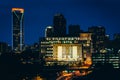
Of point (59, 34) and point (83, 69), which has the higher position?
point (59, 34)

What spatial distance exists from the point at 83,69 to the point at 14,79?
54672 millimetres

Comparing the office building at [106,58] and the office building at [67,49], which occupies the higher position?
the office building at [67,49]

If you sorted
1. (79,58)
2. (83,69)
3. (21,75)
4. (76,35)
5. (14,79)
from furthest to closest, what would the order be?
(76,35), (79,58), (83,69), (21,75), (14,79)

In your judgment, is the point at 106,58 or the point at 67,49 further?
the point at 67,49

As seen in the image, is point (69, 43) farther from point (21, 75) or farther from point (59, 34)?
point (21, 75)

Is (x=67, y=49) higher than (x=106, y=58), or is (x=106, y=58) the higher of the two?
(x=67, y=49)

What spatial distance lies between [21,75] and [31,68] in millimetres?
15707

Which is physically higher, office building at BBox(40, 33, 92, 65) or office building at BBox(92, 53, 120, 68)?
office building at BBox(40, 33, 92, 65)

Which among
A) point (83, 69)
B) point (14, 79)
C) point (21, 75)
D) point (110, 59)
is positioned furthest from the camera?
point (110, 59)

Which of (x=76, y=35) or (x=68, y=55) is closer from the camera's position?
(x=68, y=55)

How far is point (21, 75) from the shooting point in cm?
8675

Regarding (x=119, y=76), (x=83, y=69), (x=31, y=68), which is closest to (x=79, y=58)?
(x=83, y=69)

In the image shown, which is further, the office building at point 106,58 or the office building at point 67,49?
the office building at point 67,49

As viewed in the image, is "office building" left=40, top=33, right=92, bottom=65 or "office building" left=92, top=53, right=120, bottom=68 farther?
"office building" left=40, top=33, right=92, bottom=65
